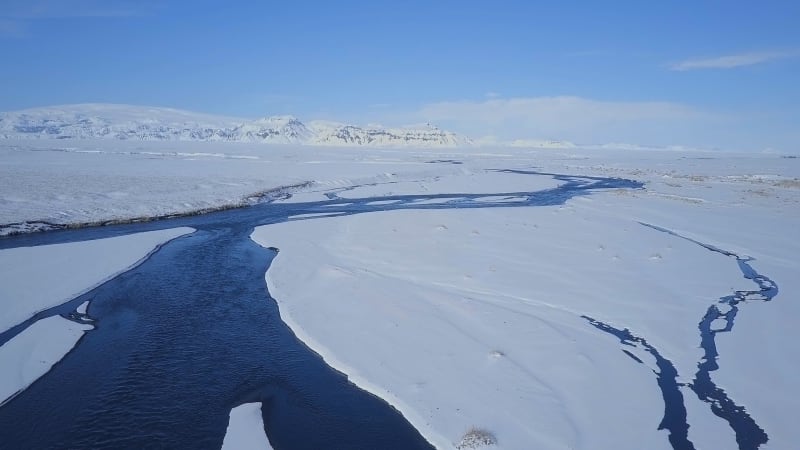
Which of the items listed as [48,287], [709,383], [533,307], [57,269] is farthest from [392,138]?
[709,383]

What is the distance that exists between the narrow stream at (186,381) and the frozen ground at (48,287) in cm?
26

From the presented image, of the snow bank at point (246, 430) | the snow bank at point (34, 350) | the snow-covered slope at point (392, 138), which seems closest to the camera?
the snow bank at point (246, 430)

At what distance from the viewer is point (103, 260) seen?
608 inches

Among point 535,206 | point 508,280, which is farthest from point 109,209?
point 535,206

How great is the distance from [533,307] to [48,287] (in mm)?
12428

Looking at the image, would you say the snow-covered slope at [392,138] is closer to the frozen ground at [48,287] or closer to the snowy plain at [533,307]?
the snowy plain at [533,307]

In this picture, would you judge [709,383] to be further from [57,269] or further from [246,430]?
[57,269]

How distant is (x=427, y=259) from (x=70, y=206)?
61.4 feet

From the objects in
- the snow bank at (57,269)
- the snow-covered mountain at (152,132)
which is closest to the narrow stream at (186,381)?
the snow bank at (57,269)

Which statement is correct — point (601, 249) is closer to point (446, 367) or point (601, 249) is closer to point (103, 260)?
point (446, 367)

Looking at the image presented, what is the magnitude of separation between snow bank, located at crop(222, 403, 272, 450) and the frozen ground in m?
3.77

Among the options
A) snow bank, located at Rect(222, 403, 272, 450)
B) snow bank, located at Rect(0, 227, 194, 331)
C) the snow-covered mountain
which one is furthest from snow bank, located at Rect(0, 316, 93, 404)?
the snow-covered mountain

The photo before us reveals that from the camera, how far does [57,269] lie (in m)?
14.1

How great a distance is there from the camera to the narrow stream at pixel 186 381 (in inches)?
271
